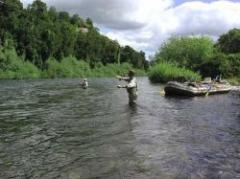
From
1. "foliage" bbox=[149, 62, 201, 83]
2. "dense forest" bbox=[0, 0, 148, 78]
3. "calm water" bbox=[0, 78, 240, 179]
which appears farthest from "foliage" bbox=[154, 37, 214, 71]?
"calm water" bbox=[0, 78, 240, 179]

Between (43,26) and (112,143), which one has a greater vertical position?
→ (43,26)

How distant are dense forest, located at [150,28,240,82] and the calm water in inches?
1500

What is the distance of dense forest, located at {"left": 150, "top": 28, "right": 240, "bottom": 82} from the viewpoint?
233 feet

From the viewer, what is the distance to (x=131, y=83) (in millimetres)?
29891

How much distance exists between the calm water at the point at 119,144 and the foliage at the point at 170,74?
35603 millimetres

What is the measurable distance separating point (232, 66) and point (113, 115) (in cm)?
4950

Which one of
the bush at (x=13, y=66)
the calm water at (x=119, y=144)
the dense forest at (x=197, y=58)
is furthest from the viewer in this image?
the bush at (x=13, y=66)

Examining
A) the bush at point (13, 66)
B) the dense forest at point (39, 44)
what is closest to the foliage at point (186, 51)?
the bush at point (13, 66)

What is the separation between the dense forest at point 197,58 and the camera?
233 feet

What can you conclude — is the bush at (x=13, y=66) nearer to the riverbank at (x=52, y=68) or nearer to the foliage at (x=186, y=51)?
the riverbank at (x=52, y=68)

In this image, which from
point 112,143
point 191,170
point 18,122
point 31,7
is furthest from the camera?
point 31,7

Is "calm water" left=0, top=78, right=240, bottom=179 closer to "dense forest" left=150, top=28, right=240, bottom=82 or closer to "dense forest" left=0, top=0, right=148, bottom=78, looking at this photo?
"dense forest" left=150, top=28, right=240, bottom=82

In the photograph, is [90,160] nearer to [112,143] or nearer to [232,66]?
[112,143]

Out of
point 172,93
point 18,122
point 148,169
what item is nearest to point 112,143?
point 148,169
